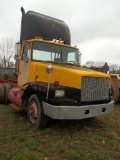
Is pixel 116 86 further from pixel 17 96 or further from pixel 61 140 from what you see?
pixel 61 140

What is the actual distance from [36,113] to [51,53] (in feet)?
6.37

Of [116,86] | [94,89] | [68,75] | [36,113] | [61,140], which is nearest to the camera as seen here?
[61,140]

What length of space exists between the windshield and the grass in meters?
1.94

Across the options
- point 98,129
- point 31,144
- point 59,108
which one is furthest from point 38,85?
point 98,129

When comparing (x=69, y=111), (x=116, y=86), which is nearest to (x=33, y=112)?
(x=69, y=111)

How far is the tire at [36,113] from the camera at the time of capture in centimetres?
612

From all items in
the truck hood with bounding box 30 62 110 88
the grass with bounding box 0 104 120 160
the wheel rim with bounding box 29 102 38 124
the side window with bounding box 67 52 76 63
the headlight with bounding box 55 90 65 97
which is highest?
the side window with bounding box 67 52 76 63

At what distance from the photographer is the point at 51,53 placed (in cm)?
711

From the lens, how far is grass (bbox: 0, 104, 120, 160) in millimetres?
4641

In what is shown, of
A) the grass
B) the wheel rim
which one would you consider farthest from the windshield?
the grass

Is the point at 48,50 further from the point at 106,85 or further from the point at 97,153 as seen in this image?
the point at 97,153

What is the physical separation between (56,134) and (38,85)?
4.54 ft

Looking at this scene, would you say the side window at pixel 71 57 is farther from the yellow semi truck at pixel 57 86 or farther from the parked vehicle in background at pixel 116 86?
the parked vehicle in background at pixel 116 86

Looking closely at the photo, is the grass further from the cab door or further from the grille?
the cab door
